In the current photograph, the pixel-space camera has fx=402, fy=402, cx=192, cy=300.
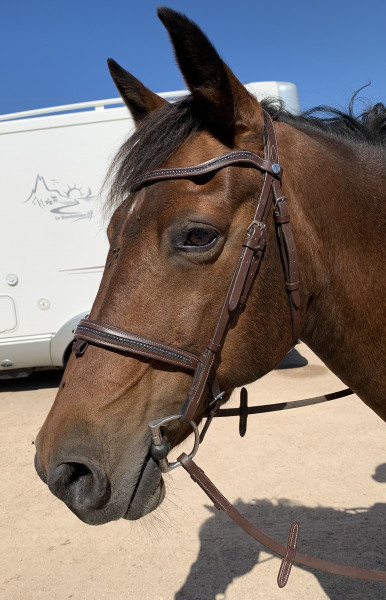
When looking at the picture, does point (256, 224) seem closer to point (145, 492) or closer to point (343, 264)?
point (343, 264)

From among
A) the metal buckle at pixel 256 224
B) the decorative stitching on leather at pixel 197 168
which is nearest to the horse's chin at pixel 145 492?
the metal buckle at pixel 256 224

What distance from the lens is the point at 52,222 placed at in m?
5.48

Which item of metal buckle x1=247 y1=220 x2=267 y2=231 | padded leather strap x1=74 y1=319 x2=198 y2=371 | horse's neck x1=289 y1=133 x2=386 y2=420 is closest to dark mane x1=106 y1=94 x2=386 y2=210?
horse's neck x1=289 y1=133 x2=386 y2=420

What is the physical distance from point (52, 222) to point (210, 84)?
4566 millimetres

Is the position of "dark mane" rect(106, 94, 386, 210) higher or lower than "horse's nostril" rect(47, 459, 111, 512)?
higher

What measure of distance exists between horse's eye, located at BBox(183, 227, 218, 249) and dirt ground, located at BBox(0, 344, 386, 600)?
111 cm

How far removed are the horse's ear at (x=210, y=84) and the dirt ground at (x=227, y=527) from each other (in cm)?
155

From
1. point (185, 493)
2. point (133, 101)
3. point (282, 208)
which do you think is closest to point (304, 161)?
point (282, 208)

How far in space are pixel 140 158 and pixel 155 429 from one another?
96cm

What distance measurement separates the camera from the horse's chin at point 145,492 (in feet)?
4.33

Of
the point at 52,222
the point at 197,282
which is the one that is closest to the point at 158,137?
the point at 197,282

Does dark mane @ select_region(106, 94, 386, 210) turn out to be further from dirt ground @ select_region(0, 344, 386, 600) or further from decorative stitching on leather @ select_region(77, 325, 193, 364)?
dirt ground @ select_region(0, 344, 386, 600)

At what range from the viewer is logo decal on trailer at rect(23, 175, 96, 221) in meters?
5.45

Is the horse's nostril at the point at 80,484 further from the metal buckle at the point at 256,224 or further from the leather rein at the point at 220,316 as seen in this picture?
the metal buckle at the point at 256,224
